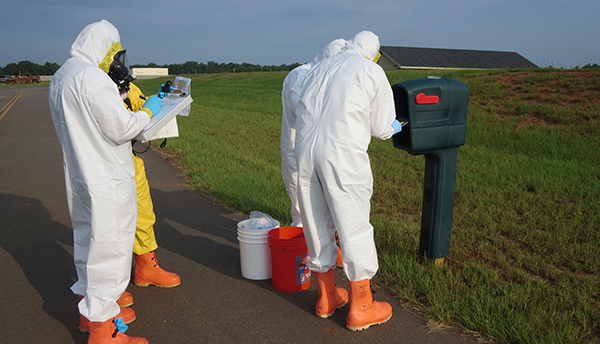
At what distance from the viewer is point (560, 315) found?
3.01 m

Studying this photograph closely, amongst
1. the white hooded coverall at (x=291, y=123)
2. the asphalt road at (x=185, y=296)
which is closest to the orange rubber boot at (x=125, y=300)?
the asphalt road at (x=185, y=296)

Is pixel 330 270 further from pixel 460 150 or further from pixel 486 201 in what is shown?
pixel 460 150

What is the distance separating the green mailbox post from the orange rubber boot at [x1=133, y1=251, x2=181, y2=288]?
2.17 metres

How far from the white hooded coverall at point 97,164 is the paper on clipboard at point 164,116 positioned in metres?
0.10

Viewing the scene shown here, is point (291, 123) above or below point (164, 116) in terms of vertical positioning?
below

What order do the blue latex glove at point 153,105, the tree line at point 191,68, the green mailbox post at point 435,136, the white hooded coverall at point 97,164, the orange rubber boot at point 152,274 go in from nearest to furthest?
the white hooded coverall at point 97,164 → the blue latex glove at point 153,105 → the green mailbox post at point 435,136 → the orange rubber boot at point 152,274 → the tree line at point 191,68

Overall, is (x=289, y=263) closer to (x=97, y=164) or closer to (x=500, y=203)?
(x=97, y=164)

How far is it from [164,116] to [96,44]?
0.60 m

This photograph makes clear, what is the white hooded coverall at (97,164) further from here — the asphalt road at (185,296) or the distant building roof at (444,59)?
the distant building roof at (444,59)

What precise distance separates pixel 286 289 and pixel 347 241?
3.16 feet

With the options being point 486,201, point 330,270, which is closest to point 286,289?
point 330,270

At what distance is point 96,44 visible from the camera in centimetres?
280

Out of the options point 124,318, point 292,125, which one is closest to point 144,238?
point 124,318

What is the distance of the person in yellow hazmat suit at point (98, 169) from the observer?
2635mm
